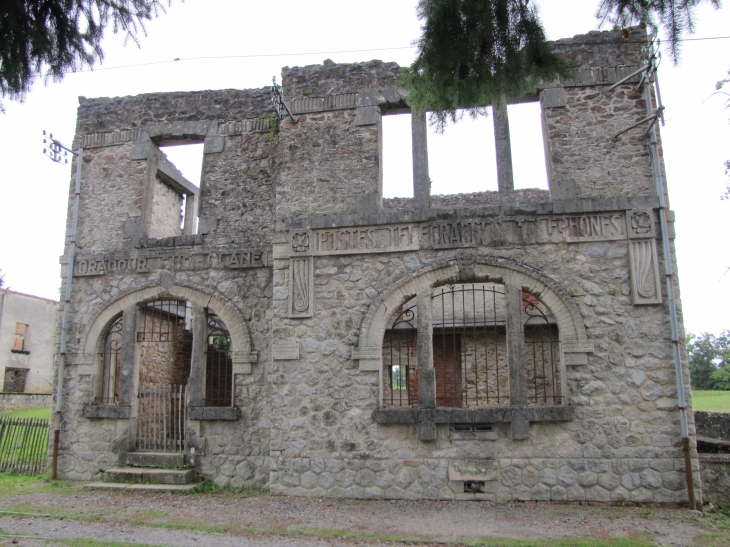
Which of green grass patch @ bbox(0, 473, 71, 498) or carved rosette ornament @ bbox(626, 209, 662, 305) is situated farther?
green grass patch @ bbox(0, 473, 71, 498)

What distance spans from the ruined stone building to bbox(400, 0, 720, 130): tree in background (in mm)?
3399

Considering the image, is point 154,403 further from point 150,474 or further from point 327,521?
point 327,521

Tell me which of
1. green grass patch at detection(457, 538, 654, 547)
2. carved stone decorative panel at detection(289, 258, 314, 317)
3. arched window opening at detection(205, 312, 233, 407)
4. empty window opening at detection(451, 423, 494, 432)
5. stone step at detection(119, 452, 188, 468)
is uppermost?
carved stone decorative panel at detection(289, 258, 314, 317)

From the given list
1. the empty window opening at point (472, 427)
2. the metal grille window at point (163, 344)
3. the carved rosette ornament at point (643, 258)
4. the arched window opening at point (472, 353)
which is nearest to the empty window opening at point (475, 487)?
the empty window opening at point (472, 427)

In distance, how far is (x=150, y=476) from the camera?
8750 mm

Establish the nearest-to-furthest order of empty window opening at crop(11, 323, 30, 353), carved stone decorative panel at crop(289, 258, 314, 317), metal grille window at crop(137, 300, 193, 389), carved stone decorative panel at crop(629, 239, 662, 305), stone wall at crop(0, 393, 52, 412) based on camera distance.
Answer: carved stone decorative panel at crop(629, 239, 662, 305), carved stone decorative panel at crop(289, 258, 314, 317), metal grille window at crop(137, 300, 193, 389), stone wall at crop(0, 393, 52, 412), empty window opening at crop(11, 323, 30, 353)

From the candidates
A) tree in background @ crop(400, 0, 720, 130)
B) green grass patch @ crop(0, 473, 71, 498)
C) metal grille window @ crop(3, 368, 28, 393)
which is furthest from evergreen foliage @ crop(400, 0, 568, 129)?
metal grille window @ crop(3, 368, 28, 393)

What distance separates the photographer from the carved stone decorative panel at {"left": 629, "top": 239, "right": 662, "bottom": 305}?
24.8 ft

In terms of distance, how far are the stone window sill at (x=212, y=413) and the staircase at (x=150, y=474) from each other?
688mm

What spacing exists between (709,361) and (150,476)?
40.3 meters

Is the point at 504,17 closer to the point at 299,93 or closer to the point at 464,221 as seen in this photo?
the point at 464,221

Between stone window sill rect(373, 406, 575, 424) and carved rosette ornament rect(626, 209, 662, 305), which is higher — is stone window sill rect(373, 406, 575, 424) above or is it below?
below

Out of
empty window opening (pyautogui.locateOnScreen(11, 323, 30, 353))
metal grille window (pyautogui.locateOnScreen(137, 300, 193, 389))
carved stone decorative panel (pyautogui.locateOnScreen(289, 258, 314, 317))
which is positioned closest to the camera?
carved stone decorative panel (pyautogui.locateOnScreen(289, 258, 314, 317))

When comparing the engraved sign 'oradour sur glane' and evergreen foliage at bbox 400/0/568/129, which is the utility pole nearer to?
the engraved sign 'oradour sur glane'
